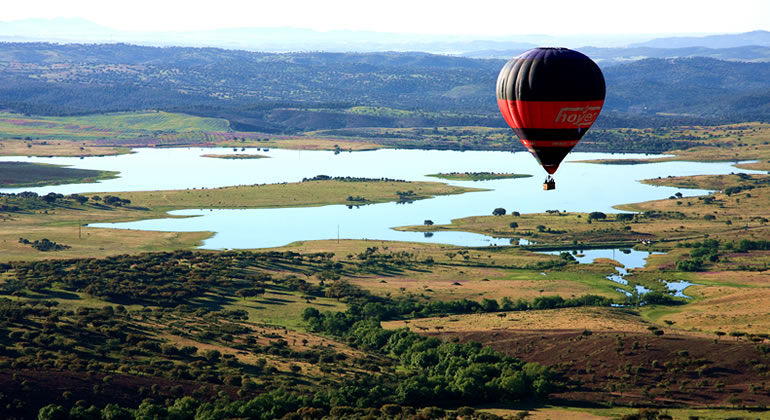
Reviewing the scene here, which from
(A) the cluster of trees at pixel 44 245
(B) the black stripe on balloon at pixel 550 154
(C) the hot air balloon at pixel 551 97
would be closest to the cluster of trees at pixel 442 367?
(C) the hot air balloon at pixel 551 97

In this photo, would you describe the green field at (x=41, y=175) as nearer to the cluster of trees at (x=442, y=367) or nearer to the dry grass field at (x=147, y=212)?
the dry grass field at (x=147, y=212)

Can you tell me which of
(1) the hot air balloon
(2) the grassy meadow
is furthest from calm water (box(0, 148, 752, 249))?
(1) the hot air balloon

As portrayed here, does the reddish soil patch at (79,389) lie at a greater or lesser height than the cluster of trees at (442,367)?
greater

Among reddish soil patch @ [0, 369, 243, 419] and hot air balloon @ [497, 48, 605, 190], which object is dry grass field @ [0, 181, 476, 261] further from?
hot air balloon @ [497, 48, 605, 190]

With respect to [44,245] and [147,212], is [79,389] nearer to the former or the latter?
[44,245]

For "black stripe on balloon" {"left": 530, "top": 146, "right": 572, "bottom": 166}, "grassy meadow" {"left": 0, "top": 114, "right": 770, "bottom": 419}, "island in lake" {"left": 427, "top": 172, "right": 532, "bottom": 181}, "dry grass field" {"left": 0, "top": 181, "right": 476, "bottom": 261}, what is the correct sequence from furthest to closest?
"island in lake" {"left": 427, "top": 172, "right": 532, "bottom": 181} → "dry grass field" {"left": 0, "top": 181, "right": 476, "bottom": 261} → "grassy meadow" {"left": 0, "top": 114, "right": 770, "bottom": 419} → "black stripe on balloon" {"left": 530, "top": 146, "right": 572, "bottom": 166}

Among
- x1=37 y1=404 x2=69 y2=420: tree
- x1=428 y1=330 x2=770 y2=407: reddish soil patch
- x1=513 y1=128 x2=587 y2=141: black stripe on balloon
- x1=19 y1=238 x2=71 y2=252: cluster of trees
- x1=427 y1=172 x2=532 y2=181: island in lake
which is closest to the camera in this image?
x1=37 y1=404 x2=69 y2=420: tree

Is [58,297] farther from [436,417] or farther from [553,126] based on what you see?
[553,126]

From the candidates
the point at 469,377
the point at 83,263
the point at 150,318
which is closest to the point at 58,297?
the point at 150,318

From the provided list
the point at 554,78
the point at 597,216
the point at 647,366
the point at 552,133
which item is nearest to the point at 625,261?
the point at 597,216
